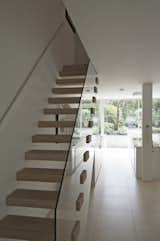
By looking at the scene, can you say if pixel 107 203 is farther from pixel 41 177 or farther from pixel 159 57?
pixel 159 57

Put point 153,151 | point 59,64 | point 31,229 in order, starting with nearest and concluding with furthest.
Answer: point 31,229
point 59,64
point 153,151

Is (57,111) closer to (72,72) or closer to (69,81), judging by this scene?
(69,81)

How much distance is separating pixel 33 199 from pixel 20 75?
175 centimetres

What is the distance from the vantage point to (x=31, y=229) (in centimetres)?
236

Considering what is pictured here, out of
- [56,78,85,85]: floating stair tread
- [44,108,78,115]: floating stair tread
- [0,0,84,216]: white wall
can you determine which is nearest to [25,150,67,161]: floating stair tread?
[0,0,84,216]: white wall

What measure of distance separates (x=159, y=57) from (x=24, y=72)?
81.4 inches

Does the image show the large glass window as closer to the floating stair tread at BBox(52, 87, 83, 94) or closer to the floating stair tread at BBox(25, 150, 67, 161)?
the floating stair tread at BBox(52, 87, 83, 94)

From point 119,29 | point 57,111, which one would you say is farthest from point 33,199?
point 119,29

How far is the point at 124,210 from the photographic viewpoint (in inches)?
161

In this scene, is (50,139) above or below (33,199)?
above

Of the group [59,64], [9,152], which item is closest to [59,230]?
[9,152]

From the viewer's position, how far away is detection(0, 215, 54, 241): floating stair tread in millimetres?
2205

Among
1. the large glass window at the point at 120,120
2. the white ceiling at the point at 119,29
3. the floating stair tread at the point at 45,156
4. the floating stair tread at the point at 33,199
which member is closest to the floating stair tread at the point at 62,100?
the white ceiling at the point at 119,29

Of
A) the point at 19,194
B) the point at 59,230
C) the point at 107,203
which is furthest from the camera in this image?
the point at 107,203
